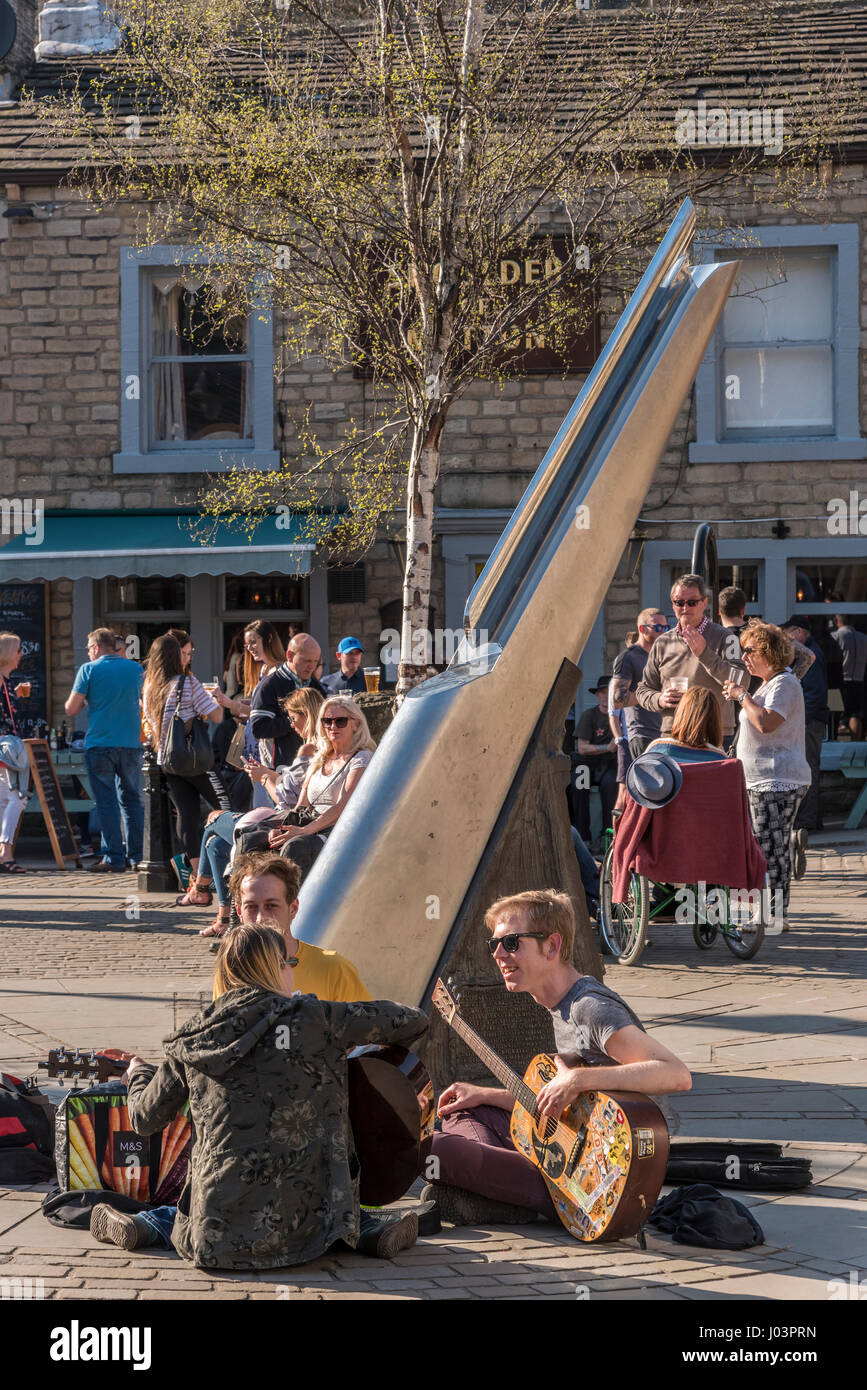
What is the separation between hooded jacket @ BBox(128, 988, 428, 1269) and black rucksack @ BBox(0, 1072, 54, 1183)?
1090 millimetres

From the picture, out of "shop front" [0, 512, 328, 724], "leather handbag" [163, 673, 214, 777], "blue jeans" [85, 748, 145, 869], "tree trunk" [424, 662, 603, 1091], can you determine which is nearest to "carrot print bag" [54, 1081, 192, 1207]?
"tree trunk" [424, 662, 603, 1091]

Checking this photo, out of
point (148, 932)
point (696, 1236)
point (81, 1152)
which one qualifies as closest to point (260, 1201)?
point (81, 1152)

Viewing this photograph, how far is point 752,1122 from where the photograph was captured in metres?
6.09

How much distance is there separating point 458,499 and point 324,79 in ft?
15.4

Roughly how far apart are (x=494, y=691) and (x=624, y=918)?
3609 mm

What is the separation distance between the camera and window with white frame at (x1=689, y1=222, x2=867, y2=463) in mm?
17234

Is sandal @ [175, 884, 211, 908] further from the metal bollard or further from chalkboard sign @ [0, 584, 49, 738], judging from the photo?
chalkboard sign @ [0, 584, 49, 738]

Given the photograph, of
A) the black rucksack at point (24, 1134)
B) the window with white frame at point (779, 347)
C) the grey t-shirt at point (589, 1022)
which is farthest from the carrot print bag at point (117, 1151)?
the window with white frame at point (779, 347)

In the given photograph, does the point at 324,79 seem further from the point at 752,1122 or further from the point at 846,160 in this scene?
the point at 752,1122

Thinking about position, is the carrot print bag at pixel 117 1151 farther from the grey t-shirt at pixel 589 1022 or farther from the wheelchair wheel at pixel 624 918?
the wheelchair wheel at pixel 624 918

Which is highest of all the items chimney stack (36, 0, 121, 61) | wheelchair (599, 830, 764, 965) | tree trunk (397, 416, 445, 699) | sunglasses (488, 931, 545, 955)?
chimney stack (36, 0, 121, 61)

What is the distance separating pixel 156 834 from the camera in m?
12.6

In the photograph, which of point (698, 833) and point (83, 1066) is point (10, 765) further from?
point (83, 1066)

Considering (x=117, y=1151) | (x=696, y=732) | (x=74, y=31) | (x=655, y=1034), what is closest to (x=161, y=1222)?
(x=117, y=1151)
